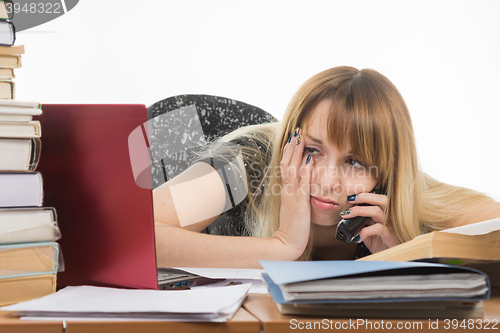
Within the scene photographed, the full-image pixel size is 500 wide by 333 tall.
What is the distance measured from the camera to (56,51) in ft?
7.57

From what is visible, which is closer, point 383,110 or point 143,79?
point 383,110

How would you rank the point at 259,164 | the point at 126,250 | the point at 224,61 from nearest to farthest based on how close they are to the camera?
the point at 126,250 → the point at 259,164 → the point at 224,61

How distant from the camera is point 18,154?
0.48 metres

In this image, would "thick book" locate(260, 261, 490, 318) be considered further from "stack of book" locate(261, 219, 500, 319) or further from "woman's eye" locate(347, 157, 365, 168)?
"woman's eye" locate(347, 157, 365, 168)

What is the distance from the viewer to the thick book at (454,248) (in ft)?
1.53

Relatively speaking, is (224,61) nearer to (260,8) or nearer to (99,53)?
(260,8)

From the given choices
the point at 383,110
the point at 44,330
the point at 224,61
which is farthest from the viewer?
the point at 224,61

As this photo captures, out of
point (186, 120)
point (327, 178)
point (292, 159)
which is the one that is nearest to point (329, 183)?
point (327, 178)

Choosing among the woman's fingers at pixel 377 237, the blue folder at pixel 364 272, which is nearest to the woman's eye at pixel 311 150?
the woman's fingers at pixel 377 237

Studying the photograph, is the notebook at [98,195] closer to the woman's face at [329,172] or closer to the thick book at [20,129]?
the thick book at [20,129]

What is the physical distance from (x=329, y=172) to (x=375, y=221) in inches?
8.2

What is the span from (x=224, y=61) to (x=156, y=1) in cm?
50

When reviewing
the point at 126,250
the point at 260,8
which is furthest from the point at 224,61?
the point at 126,250

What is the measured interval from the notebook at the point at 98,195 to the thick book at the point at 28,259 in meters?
0.06
